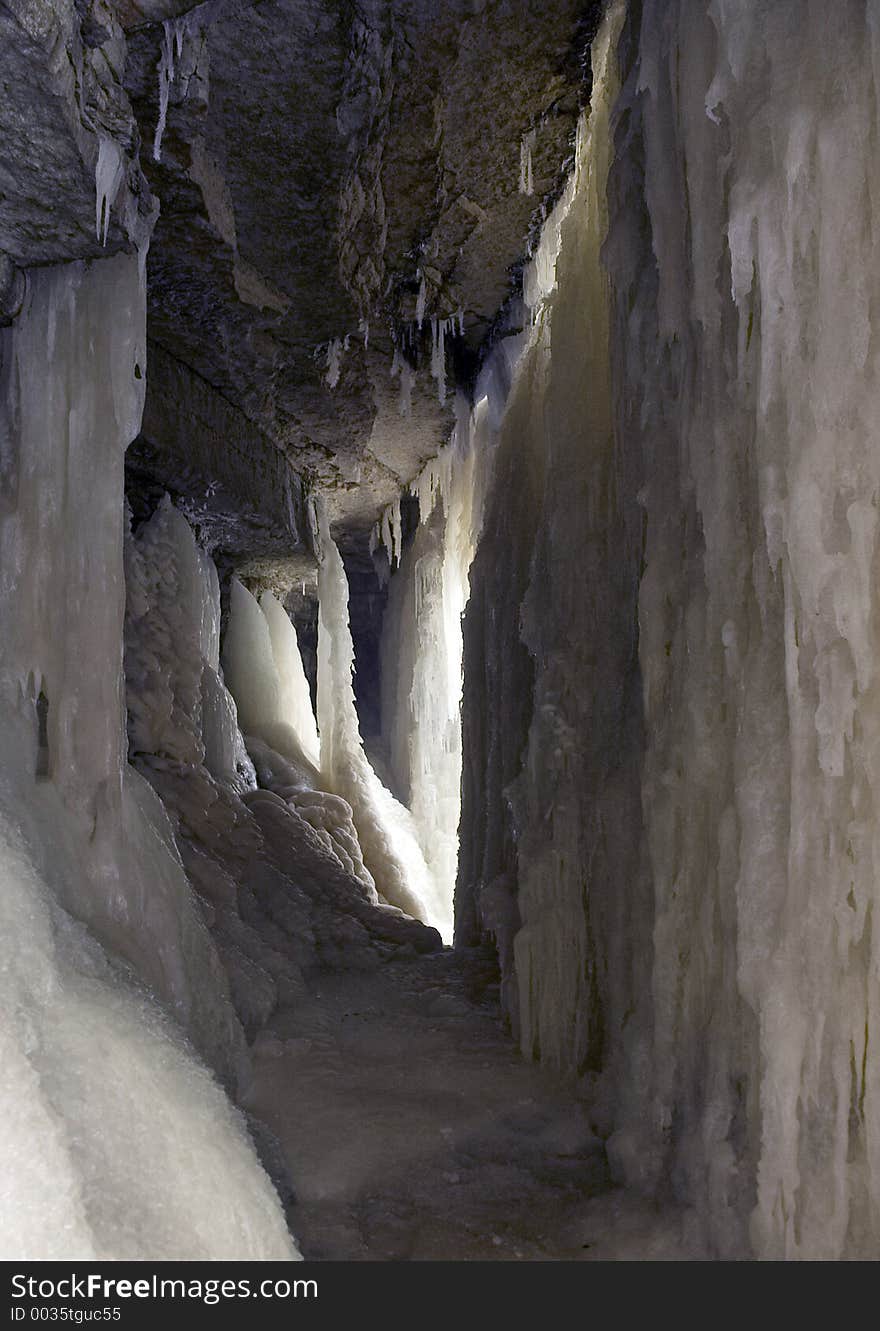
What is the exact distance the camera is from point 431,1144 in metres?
3.49

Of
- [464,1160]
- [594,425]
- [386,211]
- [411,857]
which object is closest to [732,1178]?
[464,1160]

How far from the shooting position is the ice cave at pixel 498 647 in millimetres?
2381

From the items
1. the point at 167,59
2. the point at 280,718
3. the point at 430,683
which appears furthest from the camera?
the point at 430,683

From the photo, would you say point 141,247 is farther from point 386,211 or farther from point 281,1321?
point 281,1321

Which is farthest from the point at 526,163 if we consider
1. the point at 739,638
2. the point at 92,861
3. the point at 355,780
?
the point at 355,780

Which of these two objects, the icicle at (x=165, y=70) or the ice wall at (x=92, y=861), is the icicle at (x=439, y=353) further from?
the ice wall at (x=92, y=861)

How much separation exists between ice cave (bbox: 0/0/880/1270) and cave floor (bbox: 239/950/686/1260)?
2 cm

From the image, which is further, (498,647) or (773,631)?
(498,647)

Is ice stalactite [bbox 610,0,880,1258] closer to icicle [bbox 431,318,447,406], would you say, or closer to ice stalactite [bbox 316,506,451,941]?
icicle [bbox 431,318,447,406]

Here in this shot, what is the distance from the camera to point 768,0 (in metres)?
2.60

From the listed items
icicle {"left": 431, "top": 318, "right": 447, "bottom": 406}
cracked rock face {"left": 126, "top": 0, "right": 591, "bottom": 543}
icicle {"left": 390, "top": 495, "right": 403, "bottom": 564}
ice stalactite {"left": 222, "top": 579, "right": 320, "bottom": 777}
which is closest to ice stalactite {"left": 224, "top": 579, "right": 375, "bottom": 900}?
ice stalactite {"left": 222, "top": 579, "right": 320, "bottom": 777}

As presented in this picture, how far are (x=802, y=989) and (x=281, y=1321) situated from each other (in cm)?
148

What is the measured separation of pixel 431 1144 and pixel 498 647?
3024 mm

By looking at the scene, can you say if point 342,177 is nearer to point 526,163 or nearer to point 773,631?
point 526,163
